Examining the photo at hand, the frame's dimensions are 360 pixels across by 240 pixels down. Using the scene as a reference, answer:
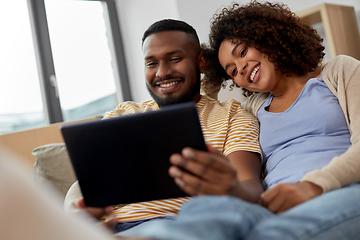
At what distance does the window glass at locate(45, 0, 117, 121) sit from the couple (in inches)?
65.5

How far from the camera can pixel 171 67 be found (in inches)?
54.3

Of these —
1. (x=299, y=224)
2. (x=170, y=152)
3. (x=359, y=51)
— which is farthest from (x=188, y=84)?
(x=359, y=51)

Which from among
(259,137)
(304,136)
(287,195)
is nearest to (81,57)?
(259,137)

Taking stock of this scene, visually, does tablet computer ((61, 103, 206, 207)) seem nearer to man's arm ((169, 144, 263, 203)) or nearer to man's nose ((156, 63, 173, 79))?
man's arm ((169, 144, 263, 203))

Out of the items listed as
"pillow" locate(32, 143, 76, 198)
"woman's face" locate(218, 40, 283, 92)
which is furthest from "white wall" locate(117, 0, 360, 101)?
"pillow" locate(32, 143, 76, 198)

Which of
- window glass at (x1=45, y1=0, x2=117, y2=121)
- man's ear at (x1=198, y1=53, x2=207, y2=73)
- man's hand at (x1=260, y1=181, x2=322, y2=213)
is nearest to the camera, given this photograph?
man's hand at (x1=260, y1=181, x2=322, y2=213)

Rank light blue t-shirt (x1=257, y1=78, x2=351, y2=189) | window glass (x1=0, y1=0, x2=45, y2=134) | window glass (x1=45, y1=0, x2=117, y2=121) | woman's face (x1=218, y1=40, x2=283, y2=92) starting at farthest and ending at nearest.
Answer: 1. window glass (x1=45, y1=0, x2=117, y2=121)
2. window glass (x1=0, y1=0, x2=45, y2=134)
3. woman's face (x1=218, y1=40, x2=283, y2=92)
4. light blue t-shirt (x1=257, y1=78, x2=351, y2=189)

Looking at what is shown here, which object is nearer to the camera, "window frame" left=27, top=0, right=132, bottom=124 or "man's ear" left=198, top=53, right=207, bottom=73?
"man's ear" left=198, top=53, right=207, bottom=73

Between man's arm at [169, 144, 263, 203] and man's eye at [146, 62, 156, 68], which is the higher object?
man's eye at [146, 62, 156, 68]

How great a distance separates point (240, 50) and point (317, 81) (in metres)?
0.29

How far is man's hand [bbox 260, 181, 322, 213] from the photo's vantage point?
82cm

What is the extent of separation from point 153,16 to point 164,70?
1.76 metres

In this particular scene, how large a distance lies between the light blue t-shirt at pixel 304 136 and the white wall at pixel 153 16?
1068mm

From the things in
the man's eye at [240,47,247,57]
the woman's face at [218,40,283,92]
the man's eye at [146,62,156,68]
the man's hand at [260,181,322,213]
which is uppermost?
the man's eye at [146,62,156,68]
